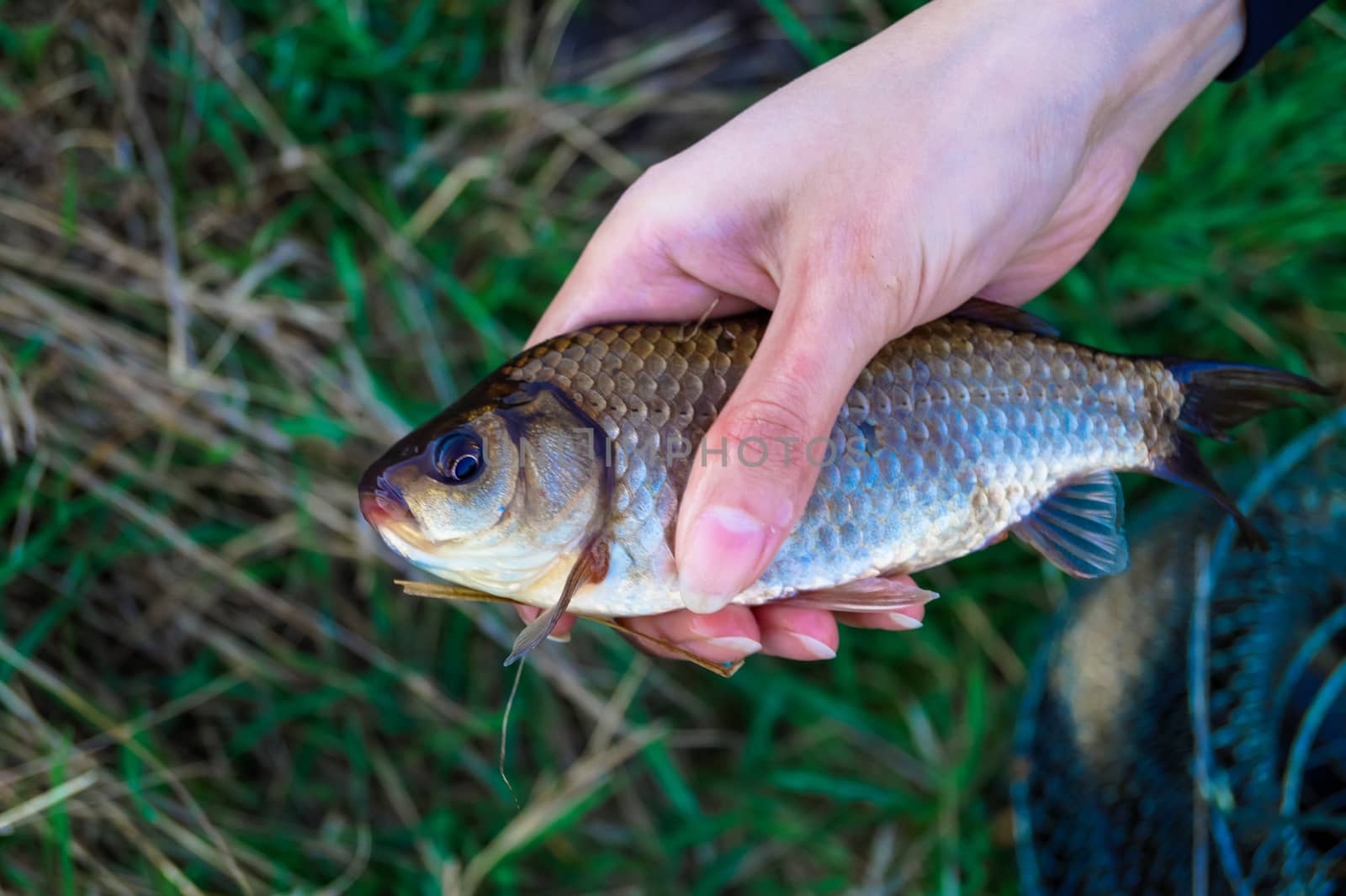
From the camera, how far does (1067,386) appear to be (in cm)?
184

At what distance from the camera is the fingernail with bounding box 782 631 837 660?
204 cm

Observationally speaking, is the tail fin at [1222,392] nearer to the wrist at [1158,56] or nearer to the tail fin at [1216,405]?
the tail fin at [1216,405]

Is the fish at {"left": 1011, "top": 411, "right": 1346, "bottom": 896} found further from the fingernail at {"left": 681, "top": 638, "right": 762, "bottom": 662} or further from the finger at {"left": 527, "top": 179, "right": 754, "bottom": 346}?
the finger at {"left": 527, "top": 179, "right": 754, "bottom": 346}

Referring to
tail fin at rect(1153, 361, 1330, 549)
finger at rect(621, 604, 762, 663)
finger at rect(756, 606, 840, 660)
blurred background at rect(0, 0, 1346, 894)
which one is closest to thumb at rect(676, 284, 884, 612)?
finger at rect(621, 604, 762, 663)

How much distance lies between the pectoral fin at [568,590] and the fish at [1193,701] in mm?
1612

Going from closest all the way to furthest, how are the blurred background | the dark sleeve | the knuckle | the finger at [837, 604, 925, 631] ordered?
the knuckle → the finger at [837, 604, 925, 631] → the dark sleeve → the blurred background

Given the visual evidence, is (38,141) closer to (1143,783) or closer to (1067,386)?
(1067,386)

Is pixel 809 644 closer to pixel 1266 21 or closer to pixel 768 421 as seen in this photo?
pixel 768 421

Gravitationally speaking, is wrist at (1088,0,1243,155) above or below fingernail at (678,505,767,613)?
above

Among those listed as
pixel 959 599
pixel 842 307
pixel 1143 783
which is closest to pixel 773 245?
pixel 842 307

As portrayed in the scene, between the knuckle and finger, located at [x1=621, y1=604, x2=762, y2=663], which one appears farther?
finger, located at [x1=621, y1=604, x2=762, y2=663]

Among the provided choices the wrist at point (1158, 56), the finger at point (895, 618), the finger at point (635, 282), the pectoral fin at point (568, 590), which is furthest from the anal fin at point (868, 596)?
the wrist at point (1158, 56)

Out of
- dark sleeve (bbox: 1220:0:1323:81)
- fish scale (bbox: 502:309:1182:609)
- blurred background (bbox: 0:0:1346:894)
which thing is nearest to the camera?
fish scale (bbox: 502:309:1182:609)

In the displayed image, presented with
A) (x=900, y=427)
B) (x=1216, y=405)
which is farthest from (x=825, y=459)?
(x=1216, y=405)
